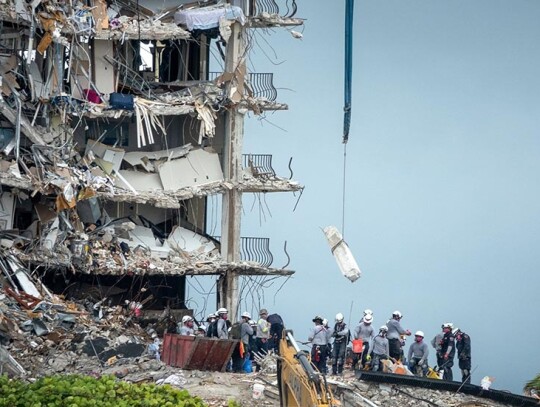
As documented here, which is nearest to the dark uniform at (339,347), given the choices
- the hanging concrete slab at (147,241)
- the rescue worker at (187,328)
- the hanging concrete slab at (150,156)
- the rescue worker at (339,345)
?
the rescue worker at (339,345)

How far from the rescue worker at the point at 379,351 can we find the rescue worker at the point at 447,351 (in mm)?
1578

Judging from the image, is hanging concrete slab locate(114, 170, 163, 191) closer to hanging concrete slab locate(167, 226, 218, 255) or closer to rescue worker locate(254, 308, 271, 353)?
hanging concrete slab locate(167, 226, 218, 255)

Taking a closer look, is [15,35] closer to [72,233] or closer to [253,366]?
[72,233]

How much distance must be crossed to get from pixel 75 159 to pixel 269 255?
9153mm

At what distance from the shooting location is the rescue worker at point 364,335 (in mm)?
48000

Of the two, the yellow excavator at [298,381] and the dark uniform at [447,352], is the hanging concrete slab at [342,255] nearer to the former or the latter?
the dark uniform at [447,352]

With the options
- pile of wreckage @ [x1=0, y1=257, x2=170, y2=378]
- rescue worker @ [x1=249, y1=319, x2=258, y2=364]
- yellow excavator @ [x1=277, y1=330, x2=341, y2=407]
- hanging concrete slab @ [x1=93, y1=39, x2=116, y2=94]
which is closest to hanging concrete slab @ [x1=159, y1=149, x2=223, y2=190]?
hanging concrete slab @ [x1=93, y1=39, x2=116, y2=94]

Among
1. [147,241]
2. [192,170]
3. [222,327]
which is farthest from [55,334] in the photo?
[192,170]

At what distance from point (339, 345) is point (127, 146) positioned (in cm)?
1648

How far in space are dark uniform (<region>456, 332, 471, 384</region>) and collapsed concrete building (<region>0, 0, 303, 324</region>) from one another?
1233 centimetres

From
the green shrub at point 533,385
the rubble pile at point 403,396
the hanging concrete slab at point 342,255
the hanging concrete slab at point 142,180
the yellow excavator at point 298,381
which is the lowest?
the rubble pile at point 403,396

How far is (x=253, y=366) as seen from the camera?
49.9 meters

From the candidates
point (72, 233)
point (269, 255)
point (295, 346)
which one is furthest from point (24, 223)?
point (295, 346)

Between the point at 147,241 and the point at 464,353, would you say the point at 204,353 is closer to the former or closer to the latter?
the point at 464,353
